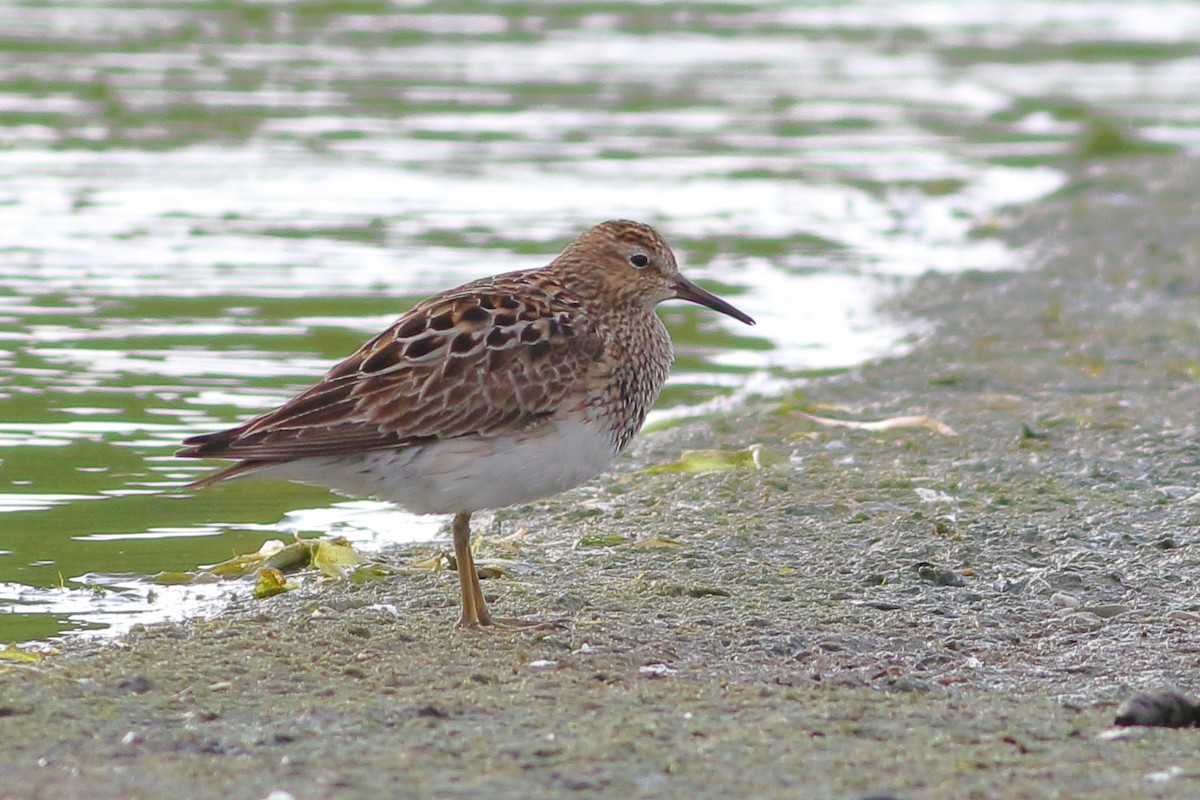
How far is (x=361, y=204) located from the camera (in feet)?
54.6

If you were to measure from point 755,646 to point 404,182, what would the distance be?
11242mm

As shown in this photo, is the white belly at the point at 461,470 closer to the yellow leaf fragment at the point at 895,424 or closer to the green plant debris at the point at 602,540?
the green plant debris at the point at 602,540

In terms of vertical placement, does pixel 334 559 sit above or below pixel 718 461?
above

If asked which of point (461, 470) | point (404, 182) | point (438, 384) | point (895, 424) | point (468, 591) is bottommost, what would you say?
point (895, 424)

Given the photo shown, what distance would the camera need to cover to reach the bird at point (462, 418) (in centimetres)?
733

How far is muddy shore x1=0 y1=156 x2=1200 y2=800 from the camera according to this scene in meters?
5.66

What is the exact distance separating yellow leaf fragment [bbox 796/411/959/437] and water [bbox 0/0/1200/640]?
1241mm

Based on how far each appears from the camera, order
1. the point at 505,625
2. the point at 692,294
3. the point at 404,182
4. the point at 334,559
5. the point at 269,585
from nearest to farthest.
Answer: the point at 505,625
the point at 269,585
the point at 334,559
the point at 692,294
the point at 404,182

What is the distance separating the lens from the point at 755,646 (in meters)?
7.08

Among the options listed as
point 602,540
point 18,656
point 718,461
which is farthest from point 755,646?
point 718,461

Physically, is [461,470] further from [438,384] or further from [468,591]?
[468,591]

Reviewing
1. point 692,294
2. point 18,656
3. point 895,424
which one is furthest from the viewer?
point 895,424

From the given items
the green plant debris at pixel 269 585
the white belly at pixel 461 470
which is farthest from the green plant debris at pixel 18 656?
the green plant debris at pixel 269 585

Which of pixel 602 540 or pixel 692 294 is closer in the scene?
pixel 692 294
